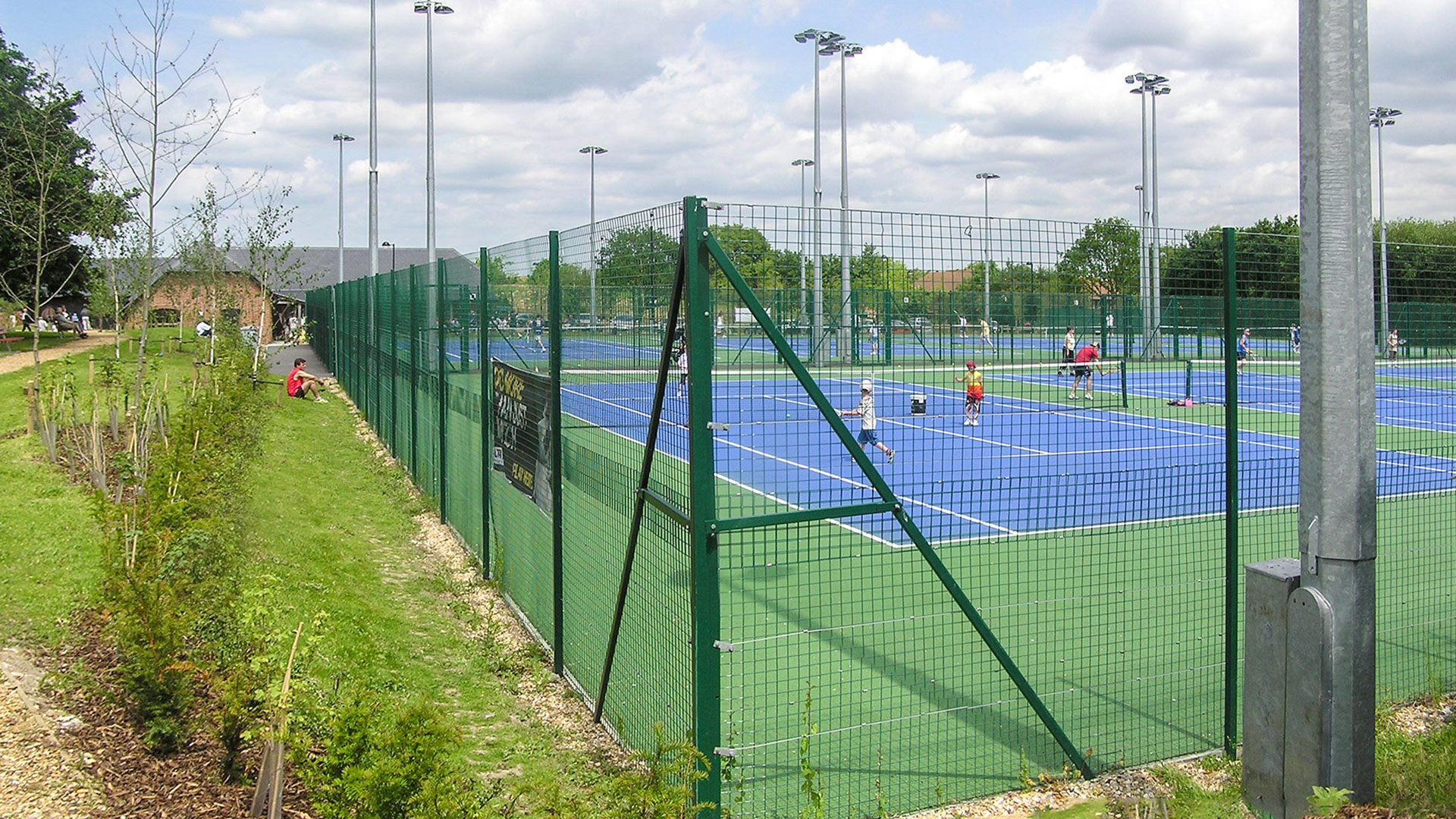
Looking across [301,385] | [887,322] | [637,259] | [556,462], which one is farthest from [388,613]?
[301,385]

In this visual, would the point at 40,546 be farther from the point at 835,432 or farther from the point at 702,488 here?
the point at 835,432

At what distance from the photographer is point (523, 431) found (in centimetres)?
801

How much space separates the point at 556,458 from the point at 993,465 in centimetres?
1150

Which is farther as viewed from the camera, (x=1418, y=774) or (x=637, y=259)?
(x=637, y=259)

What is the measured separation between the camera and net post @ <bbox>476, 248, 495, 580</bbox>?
30.4ft

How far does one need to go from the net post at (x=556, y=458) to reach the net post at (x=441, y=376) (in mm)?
4442

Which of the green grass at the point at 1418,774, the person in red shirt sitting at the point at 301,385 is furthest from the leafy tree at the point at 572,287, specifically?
the person in red shirt sitting at the point at 301,385

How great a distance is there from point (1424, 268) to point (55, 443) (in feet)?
43.6

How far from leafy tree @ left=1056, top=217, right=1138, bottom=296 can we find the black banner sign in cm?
327

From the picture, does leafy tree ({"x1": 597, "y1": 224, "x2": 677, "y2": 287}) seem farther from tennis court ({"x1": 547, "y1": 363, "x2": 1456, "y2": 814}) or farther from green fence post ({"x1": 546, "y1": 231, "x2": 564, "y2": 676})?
green fence post ({"x1": 546, "y1": 231, "x2": 564, "y2": 676})

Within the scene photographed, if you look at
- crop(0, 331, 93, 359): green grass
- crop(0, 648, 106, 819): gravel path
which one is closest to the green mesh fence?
crop(0, 648, 106, 819): gravel path

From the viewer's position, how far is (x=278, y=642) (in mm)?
4676

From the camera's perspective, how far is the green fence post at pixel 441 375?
11.6m

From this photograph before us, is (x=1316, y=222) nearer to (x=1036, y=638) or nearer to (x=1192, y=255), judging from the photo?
(x=1192, y=255)
